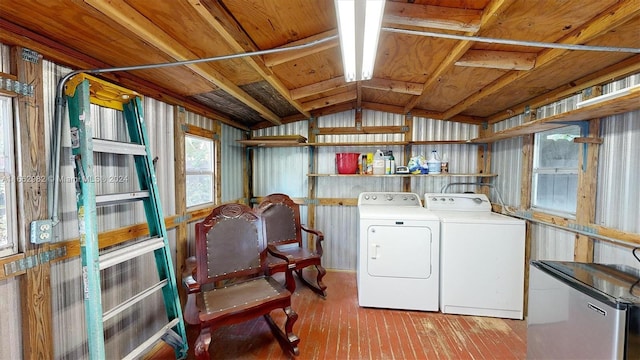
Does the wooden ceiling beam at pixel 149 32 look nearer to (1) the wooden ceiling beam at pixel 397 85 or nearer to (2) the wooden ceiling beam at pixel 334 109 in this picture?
(1) the wooden ceiling beam at pixel 397 85

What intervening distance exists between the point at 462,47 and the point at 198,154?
8.34ft

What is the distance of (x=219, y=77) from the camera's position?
184 cm

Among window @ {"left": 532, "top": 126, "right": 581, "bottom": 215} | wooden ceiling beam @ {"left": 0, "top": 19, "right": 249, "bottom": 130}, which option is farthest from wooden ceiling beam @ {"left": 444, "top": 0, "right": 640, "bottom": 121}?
wooden ceiling beam @ {"left": 0, "top": 19, "right": 249, "bottom": 130}

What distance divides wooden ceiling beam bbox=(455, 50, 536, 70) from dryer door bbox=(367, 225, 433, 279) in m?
1.48

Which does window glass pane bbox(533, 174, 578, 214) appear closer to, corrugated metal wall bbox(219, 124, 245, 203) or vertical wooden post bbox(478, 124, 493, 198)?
vertical wooden post bbox(478, 124, 493, 198)

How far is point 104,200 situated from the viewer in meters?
1.37

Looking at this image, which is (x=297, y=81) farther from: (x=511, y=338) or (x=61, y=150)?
(x=511, y=338)

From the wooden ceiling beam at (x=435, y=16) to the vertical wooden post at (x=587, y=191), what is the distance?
1.26 meters

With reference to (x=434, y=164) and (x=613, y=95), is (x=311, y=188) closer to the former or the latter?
(x=434, y=164)

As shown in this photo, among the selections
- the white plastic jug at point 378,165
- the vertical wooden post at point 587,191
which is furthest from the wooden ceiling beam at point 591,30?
the white plastic jug at point 378,165

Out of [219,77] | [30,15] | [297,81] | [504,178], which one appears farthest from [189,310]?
[504,178]

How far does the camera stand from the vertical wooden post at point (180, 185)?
2199 mm

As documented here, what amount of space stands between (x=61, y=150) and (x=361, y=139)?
9.58ft

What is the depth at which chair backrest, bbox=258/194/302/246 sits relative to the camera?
2.90 meters
